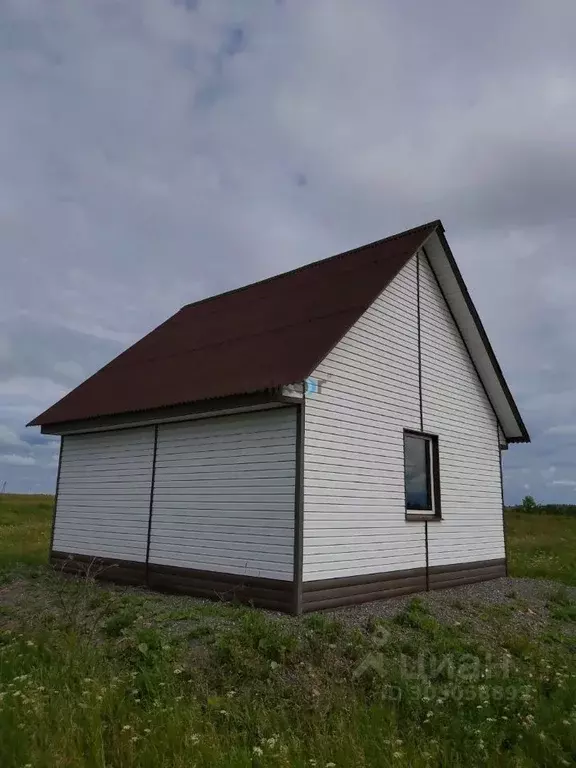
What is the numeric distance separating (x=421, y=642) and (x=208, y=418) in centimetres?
485

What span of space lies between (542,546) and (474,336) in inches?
515

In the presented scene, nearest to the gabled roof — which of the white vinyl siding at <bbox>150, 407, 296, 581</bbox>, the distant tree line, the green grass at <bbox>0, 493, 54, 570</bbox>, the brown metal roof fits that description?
the brown metal roof

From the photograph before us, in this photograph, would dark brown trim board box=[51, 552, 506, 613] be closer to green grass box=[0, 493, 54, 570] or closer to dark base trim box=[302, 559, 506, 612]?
dark base trim box=[302, 559, 506, 612]

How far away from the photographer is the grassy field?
4.32 m

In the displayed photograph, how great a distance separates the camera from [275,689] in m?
5.56

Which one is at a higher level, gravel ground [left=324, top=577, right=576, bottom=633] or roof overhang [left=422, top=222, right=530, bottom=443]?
roof overhang [left=422, top=222, right=530, bottom=443]

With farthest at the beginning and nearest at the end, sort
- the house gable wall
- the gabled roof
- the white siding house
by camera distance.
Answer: the gabled roof → the house gable wall → the white siding house

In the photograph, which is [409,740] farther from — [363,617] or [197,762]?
[363,617]

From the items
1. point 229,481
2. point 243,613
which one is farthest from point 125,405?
point 243,613

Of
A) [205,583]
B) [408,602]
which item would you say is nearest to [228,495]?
[205,583]

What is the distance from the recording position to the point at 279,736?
178 inches

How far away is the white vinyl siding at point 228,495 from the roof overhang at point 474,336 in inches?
213

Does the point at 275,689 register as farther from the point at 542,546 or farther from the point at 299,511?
the point at 542,546

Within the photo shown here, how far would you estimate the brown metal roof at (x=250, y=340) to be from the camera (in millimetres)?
9578
